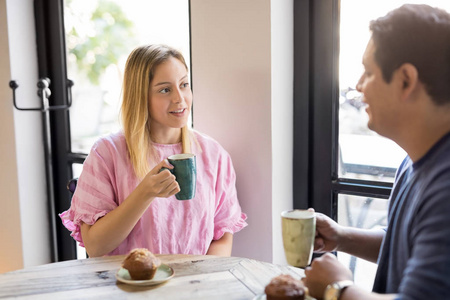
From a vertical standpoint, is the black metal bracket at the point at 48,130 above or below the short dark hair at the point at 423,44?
below

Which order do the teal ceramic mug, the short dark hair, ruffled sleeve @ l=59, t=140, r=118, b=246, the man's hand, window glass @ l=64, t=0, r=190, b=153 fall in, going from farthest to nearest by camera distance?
window glass @ l=64, t=0, r=190, b=153
ruffled sleeve @ l=59, t=140, r=118, b=246
the teal ceramic mug
the man's hand
the short dark hair

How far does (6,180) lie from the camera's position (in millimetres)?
2920

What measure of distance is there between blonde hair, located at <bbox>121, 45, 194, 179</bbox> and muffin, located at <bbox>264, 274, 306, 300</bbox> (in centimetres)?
83

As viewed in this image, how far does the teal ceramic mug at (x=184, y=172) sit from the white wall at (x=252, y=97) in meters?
0.48

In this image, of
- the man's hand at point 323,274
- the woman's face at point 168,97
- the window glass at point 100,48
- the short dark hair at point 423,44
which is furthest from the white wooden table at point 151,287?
the window glass at point 100,48

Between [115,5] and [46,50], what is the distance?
516mm


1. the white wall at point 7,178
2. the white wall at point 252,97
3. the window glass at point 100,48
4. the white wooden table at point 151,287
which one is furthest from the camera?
the white wall at point 7,178

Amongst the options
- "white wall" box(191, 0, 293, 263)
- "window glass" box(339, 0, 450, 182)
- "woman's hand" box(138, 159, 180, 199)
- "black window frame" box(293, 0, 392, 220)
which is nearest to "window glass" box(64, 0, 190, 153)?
"white wall" box(191, 0, 293, 263)

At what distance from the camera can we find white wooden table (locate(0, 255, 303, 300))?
1.40 metres

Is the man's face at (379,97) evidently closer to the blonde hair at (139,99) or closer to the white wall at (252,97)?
the white wall at (252,97)

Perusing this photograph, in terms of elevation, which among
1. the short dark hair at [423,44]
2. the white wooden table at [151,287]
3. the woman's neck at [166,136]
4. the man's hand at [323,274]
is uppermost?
the short dark hair at [423,44]

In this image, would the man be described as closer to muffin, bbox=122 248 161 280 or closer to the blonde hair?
muffin, bbox=122 248 161 280

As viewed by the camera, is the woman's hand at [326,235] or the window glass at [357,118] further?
the window glass at [357,118]

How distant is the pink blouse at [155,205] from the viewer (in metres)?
1.95
